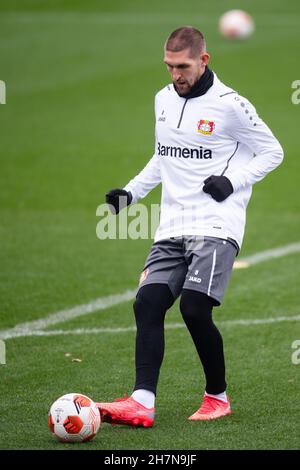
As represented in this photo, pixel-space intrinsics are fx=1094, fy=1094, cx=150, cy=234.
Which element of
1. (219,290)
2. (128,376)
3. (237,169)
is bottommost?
(128,376)

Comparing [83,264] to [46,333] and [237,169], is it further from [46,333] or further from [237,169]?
[237,169]

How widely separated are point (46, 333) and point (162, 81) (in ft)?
50.1

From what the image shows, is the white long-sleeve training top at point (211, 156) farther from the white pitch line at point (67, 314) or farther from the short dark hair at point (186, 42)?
the white pitch line at point (67, 314)

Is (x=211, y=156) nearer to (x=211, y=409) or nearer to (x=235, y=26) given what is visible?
(x=211, y=409)

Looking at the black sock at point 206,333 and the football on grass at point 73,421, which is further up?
the black sock at point 206,333

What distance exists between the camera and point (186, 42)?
6352 millimetres

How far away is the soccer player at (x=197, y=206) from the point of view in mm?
6383

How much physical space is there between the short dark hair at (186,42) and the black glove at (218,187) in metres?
0.74

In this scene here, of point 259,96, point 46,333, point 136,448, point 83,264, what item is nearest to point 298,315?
point 46,333

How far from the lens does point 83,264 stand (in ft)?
37.8

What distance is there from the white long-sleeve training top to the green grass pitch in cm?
119

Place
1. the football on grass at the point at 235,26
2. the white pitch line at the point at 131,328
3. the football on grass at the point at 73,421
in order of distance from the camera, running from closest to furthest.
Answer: the football on grass at the point at 73,421
the white pitch line at the point at 131,328
the football on grass at the point at 235,26

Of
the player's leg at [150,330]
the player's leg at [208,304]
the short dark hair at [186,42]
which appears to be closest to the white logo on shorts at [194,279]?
the player's leg at [208,304]

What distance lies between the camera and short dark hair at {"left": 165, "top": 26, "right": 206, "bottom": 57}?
6352 millimetres
